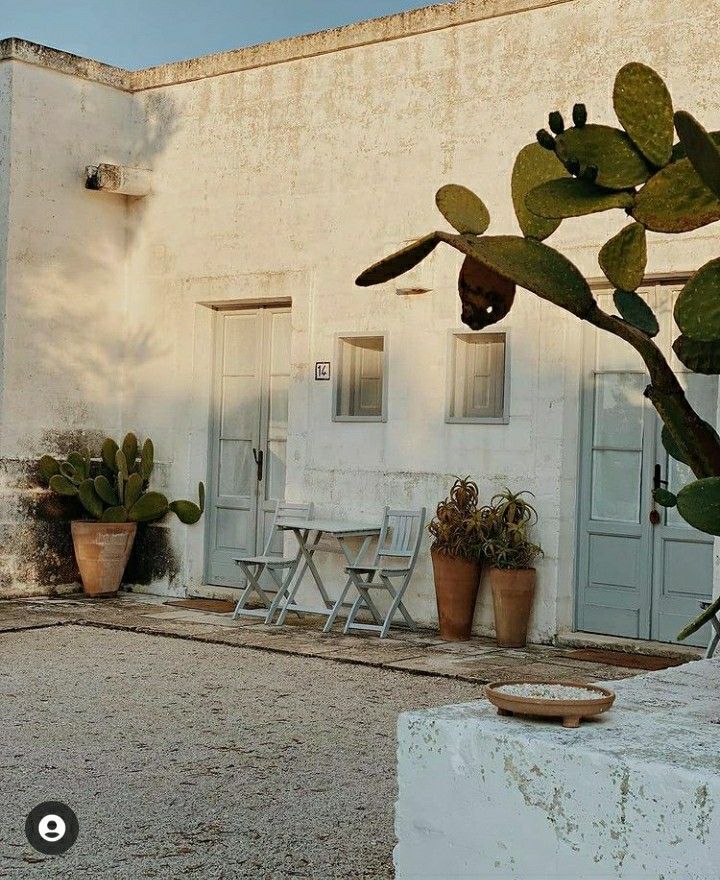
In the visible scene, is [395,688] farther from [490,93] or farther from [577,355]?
[490,93]

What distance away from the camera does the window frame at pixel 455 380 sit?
787cm

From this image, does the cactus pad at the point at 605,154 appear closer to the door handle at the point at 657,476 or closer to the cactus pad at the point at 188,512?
the door handle at the point at 657,476

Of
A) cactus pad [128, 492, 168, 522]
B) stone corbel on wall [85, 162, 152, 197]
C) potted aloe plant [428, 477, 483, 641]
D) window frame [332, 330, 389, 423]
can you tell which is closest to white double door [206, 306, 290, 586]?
cactus pad [128, 492, 168, 522]

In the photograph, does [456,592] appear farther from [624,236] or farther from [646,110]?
[646,110]

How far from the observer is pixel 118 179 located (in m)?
9.57

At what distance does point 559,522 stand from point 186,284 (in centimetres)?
354

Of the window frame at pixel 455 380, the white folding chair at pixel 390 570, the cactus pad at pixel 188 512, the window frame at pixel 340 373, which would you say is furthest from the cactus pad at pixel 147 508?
the window frame at pixel 455 380

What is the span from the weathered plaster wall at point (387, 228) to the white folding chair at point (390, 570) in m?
0.16

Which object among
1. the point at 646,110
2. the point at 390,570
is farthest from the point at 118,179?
the point at 646,110

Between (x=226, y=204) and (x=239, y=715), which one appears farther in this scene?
(x=226, y=204)

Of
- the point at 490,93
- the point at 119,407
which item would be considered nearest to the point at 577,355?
the point at 490,93

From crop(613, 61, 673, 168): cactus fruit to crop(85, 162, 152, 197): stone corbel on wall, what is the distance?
7628 millimetres

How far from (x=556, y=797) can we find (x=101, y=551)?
7296 mm

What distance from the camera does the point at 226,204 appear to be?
30.6ft
